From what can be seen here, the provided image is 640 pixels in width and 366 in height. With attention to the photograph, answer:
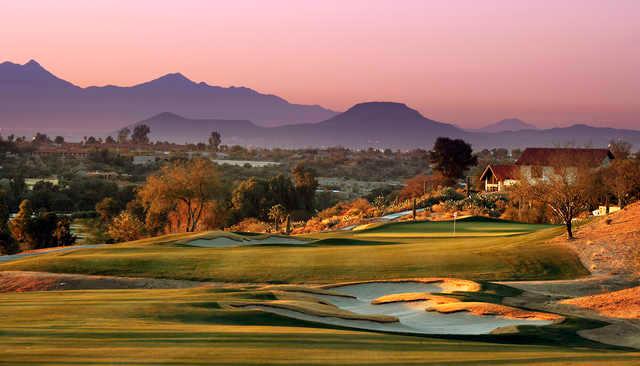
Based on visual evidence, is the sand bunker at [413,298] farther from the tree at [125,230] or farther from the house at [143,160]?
the house at [143,160]

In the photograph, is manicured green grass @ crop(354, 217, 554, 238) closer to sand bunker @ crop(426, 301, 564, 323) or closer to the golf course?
the golf course

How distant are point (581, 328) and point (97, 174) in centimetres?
12356

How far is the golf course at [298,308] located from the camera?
42.6ft

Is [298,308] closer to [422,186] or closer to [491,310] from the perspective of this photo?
[491,310]

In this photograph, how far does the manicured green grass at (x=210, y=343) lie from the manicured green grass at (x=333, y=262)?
12.4 metres

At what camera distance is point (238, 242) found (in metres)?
43.6

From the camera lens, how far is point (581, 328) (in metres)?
18.1

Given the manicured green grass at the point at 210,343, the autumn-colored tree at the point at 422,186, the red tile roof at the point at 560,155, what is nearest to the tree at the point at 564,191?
the red tile roof at the point at 560,155

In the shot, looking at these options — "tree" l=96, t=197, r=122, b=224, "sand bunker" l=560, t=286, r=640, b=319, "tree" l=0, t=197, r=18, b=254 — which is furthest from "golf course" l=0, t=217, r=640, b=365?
"tree" l=96, t=197, r=122, b=224

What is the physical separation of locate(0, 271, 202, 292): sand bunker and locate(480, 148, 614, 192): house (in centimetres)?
3698

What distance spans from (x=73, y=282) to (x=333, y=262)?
11.3 metres

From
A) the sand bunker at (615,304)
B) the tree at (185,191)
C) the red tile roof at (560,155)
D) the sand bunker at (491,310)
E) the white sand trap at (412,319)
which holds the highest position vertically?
the red tile roof at (560,155)

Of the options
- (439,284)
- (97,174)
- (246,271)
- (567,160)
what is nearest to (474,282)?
(439,284)

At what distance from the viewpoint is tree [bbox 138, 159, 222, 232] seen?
66562mm
